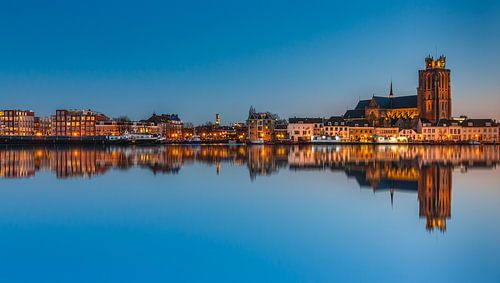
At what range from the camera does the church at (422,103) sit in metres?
94.7

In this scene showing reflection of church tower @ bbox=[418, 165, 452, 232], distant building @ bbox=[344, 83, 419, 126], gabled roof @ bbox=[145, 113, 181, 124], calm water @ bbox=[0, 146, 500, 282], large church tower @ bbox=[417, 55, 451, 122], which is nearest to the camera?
calm water @ bbox=[0, 146, 500, 282]

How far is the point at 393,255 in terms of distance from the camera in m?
8.52

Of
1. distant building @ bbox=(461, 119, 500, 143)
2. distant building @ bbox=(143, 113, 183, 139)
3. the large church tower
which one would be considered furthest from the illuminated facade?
distant building @ bbox=(461, 119, 500, 143)

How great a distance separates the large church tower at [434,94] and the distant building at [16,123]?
97293 millimetres

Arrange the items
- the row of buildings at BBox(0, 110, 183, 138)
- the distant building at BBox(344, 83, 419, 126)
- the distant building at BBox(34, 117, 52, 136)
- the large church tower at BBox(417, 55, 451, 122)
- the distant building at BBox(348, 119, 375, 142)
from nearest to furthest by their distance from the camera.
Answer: the large church tower at BBox(417, 55, 451, 122) < the distant building at BBox(348, 119, 375, 142) < the distant building at BBox(344, 83, 419, 126) < the row of buildings at BBox(0, 110, 183, 138) < the distant building at BBox(34, 117, 52, 136)

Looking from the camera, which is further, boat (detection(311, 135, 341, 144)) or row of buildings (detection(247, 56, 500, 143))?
boat (detection(311, 135, 341, 144))

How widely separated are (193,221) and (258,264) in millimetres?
3790

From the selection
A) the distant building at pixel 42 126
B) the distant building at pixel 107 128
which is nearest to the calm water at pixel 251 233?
the distant building at pixel 107 128

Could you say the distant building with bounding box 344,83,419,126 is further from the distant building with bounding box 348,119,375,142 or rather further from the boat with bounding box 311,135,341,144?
the boat with bounding box 311,135,341,144

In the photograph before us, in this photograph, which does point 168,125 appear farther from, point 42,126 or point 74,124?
point 42,126

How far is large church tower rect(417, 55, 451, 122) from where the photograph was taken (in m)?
94.2

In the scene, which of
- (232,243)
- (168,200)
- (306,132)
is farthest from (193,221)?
(306,132)

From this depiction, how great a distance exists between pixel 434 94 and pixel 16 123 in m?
102

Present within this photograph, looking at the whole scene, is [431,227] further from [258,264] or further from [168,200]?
[168,200]
